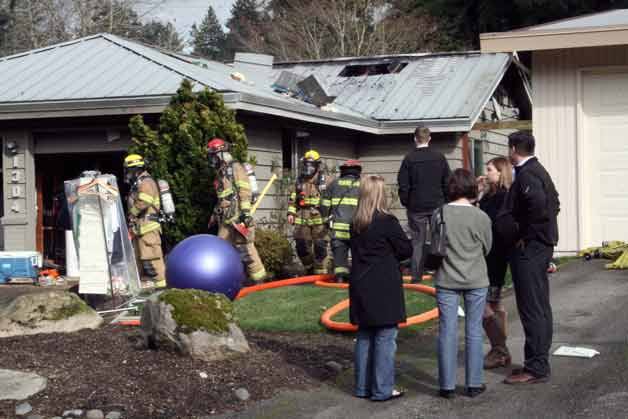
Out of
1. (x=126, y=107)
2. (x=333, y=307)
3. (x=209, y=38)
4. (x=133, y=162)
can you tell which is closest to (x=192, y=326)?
(x=333, y=307)

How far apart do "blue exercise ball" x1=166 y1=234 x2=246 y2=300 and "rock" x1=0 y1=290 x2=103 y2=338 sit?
4.71 ft

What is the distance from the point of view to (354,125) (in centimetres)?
1667

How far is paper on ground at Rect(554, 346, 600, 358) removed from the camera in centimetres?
805

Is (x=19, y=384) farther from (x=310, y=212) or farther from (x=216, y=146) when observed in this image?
(x=310, y=212)

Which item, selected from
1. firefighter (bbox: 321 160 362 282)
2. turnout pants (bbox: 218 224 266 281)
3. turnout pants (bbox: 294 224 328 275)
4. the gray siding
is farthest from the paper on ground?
the gray siding

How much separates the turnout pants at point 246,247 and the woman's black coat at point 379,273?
5.50 meters

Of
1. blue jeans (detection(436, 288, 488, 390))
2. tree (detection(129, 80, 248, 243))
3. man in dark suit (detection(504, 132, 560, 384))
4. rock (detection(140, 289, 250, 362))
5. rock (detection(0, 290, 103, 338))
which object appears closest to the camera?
blue jeans (detection(436, 288, 488, 390))

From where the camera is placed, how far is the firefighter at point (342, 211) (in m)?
12.1

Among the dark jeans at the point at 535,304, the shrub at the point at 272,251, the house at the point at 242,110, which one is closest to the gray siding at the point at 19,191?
the house at the point at 242,110

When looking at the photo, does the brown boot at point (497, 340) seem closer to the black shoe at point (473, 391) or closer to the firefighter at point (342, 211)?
the black shoe at point (473, 391)

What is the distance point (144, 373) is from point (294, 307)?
3.66 metres

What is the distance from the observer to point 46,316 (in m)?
8.76

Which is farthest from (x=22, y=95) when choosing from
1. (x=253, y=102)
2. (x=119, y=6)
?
(x=119, y=6)

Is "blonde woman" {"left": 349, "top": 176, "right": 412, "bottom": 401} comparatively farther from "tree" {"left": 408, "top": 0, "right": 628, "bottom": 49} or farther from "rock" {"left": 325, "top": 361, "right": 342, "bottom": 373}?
"tree" {"left": 408, "top": 0, "right": 628, "bottom": 49}
